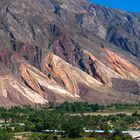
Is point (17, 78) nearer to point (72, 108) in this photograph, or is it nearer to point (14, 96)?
point (14, 96)

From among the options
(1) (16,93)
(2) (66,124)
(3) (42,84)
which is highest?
(3) (42,84)

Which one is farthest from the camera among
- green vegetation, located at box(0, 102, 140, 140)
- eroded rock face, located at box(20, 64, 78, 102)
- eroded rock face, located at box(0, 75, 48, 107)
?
eroded rock face, located at box(20, 64, 78, 102)

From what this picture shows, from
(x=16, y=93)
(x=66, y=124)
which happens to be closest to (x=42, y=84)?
(x=16, y=93)

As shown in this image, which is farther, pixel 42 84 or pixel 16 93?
pixel 42 84

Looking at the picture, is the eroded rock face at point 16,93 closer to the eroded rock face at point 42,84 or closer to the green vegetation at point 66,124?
the eroded rock face at point 42,84

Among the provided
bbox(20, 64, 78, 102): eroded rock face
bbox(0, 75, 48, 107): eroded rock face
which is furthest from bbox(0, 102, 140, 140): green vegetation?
bbox(20, 64, 78, 102): eroded rock face

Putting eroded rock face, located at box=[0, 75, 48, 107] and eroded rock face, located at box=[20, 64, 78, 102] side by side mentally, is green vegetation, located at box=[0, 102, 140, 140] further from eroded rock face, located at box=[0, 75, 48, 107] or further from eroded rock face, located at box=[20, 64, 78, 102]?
eroded rock face, located at box=[20, 64, 78, 102]

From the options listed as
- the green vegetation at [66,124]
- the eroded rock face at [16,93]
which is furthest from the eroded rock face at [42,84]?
the green vegetation at [66,124]

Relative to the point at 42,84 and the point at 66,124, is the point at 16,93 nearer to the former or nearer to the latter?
the point at 42,84
